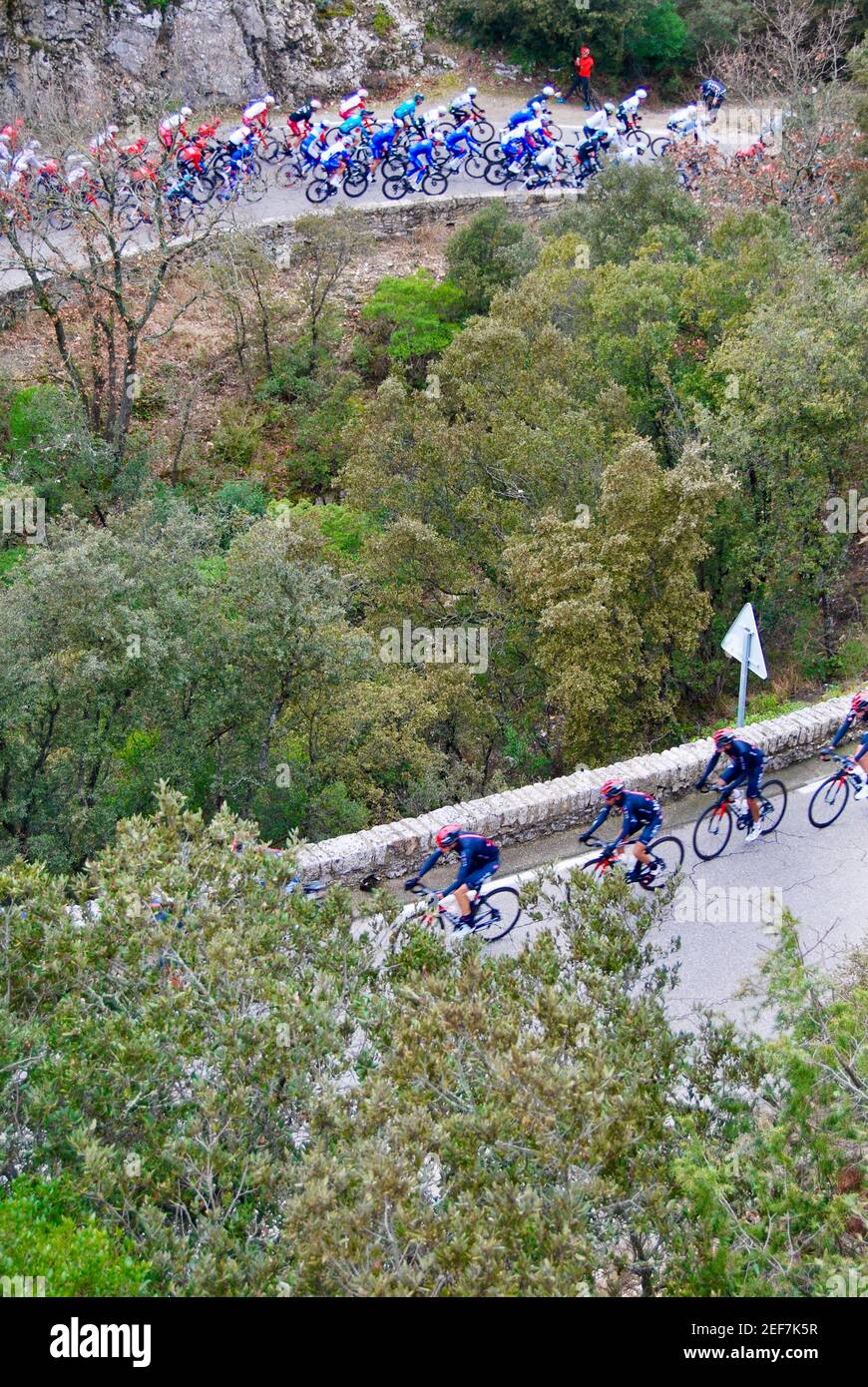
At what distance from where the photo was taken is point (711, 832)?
12.5 meters

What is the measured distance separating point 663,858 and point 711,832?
2.12 feet

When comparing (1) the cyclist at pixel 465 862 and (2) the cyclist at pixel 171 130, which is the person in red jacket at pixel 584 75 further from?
(1) the cyclist at pixel 465 862

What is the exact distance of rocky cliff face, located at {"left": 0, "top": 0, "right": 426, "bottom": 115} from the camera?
32.4 metres

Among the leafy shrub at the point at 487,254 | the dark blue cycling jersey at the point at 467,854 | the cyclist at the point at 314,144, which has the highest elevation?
the cyclist at the point at 314,144

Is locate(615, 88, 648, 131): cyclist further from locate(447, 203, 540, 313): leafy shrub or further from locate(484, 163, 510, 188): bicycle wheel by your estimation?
locate(447, 203, 540, 313): leafy shrub

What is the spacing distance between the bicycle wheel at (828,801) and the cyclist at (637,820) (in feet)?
8.40

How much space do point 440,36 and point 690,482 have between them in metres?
32.1

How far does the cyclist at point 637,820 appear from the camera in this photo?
36.7 ft

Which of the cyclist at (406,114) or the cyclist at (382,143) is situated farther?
the cyclist at (382,143)

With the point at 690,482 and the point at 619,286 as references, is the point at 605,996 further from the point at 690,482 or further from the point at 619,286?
the point at 619,286

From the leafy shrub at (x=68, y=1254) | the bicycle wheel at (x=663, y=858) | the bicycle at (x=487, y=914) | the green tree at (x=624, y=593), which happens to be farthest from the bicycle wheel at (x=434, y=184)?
the leafy shrub at (x=68, y=1254)

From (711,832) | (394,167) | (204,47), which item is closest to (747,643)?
(711,832)

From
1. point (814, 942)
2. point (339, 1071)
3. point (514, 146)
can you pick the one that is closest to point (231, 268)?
point (514, 146)

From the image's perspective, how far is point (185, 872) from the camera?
27.2ft
